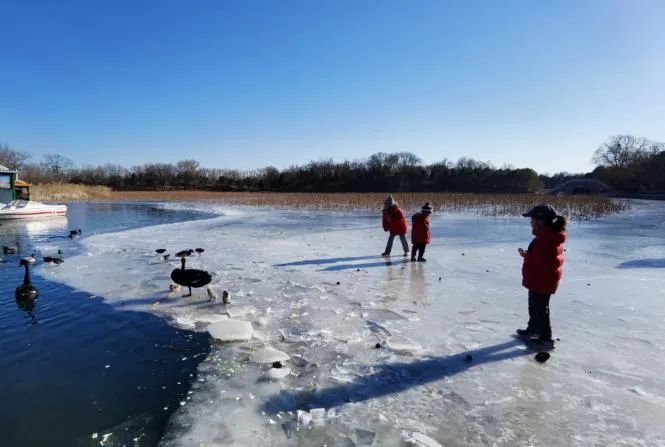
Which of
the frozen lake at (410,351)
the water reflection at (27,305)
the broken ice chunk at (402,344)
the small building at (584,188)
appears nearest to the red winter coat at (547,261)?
the frozen lake at (410,351)

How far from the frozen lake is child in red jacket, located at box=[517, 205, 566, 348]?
0.30 metres

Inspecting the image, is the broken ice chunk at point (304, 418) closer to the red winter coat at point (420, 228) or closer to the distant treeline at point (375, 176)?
the red winter coat at point (420, 228)

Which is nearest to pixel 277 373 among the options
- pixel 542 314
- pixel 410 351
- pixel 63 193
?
pixel 410 351

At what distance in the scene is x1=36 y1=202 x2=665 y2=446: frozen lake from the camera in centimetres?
287

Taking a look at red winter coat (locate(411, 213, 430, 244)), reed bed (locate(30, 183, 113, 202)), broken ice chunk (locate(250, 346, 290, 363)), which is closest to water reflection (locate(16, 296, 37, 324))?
broken ice chunk (locate(250, 346, 290, 363))

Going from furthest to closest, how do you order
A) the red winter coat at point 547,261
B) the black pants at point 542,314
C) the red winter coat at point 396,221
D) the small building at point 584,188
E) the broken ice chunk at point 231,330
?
the small building at point 584,188 → the red winter coat at point 396,221 → the broken ice chunk at point 231,330 → the black pants at point 542,314 → the red winter coat at point 547,261

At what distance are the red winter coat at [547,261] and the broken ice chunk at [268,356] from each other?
9.25ft

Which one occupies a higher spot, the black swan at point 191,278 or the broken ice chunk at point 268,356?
the black swan at point 191,278

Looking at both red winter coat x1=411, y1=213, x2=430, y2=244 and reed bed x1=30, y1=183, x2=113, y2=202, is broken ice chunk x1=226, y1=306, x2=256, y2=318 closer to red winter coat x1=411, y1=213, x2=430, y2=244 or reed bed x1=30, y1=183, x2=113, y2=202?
red winter coat x1=411, y1=213, x2=430, y2=244

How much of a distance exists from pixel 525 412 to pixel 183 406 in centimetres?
272

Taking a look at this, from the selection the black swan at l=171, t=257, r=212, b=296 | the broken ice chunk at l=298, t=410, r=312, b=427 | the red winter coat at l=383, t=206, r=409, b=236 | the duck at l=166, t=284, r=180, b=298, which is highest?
the red winter coat at l=383, t=206, r=409, b=236

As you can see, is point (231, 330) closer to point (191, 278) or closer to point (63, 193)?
point (191, 278)

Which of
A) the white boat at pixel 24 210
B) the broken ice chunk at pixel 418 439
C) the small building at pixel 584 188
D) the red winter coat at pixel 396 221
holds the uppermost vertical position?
the small building at pixel 584 188

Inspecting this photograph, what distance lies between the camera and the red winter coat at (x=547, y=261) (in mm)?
4164
